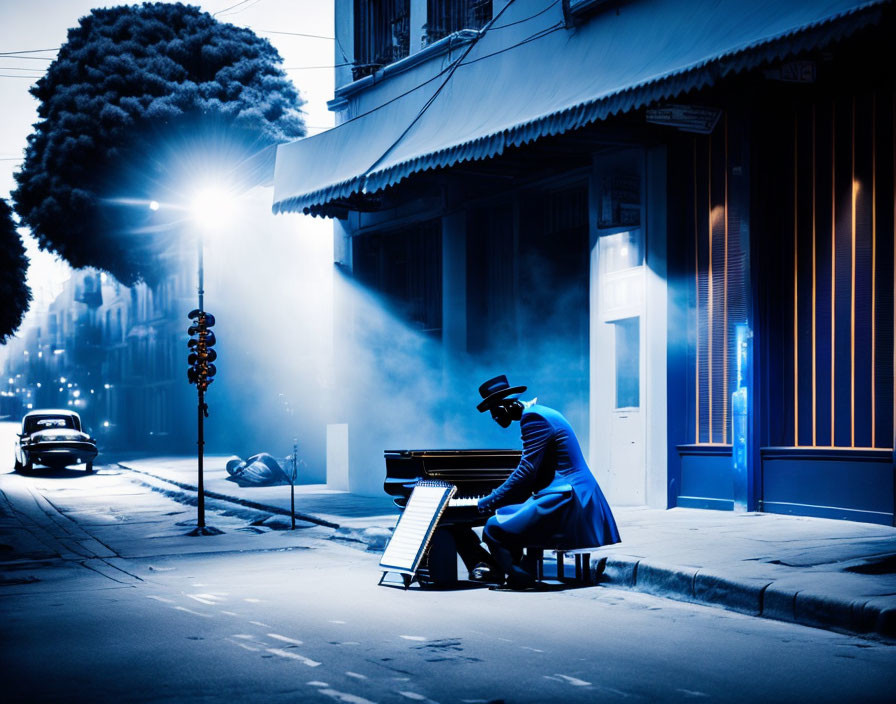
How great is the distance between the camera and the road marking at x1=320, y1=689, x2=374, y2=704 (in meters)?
5.39

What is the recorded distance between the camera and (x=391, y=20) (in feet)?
68.6

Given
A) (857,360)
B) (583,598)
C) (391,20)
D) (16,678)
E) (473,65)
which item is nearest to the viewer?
(16,678)

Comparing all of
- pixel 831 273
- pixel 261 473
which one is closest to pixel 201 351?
pixel 261 473

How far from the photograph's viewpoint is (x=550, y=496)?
8977 mm

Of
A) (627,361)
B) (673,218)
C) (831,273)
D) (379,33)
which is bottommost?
(627,361)

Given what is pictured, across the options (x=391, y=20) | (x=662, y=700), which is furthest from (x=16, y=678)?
(x=391, y=20)

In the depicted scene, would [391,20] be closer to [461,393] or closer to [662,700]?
[461,393]

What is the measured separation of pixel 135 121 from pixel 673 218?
30.6 metres

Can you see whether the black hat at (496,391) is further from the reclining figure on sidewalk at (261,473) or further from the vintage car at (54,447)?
the vintage car at (54,447)

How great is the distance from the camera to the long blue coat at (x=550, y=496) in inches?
352

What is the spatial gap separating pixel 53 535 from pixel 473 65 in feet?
29.7

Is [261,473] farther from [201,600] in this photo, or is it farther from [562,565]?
[562,565]

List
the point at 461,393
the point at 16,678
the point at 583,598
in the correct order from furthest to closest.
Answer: the point at 461,393 → the point at 583,598 → the point at 16,678

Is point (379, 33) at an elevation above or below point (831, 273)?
above
